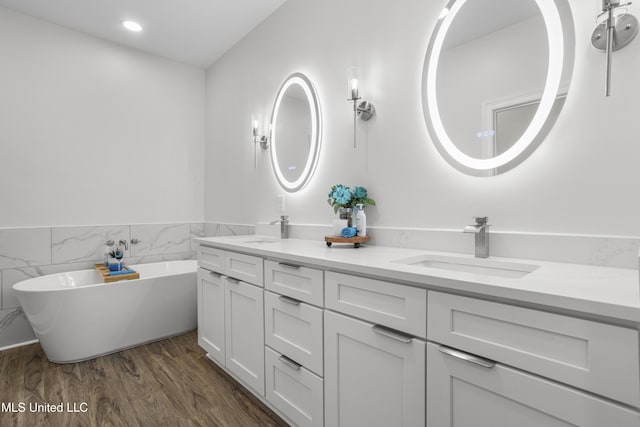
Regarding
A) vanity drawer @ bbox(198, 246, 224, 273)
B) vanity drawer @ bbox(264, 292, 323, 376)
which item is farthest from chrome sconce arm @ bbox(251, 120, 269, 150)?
vanity drawer @ bbox(264, 292, 323, 376)

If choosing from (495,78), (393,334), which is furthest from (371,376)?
(495,78)

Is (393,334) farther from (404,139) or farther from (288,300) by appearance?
(404,139)

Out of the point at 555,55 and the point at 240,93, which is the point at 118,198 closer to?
the point at 240,93

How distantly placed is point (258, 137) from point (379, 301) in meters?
2.03

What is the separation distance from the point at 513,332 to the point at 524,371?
0.31 ft

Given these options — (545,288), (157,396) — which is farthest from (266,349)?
(545,288)

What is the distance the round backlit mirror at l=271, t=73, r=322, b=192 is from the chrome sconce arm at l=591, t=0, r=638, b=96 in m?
1.43

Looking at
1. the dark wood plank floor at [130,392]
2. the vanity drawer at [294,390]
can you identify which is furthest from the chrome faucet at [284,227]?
the dark wood plank floor at [130,392]

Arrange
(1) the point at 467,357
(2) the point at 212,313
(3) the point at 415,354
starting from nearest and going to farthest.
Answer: (1) the point at 467,357 → (3) the point at 415,354 → (2) the point at 212,313

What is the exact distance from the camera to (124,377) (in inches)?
80.8

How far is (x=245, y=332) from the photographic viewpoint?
1805 millimetres

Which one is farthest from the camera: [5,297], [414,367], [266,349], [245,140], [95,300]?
[245,140]

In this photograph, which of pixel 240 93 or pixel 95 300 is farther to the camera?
pixel 240 93

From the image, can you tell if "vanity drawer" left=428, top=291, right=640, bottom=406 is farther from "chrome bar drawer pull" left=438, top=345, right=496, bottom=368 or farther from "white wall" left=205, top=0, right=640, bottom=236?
"white wall" left=205, top=0, right=640, bottom=236
